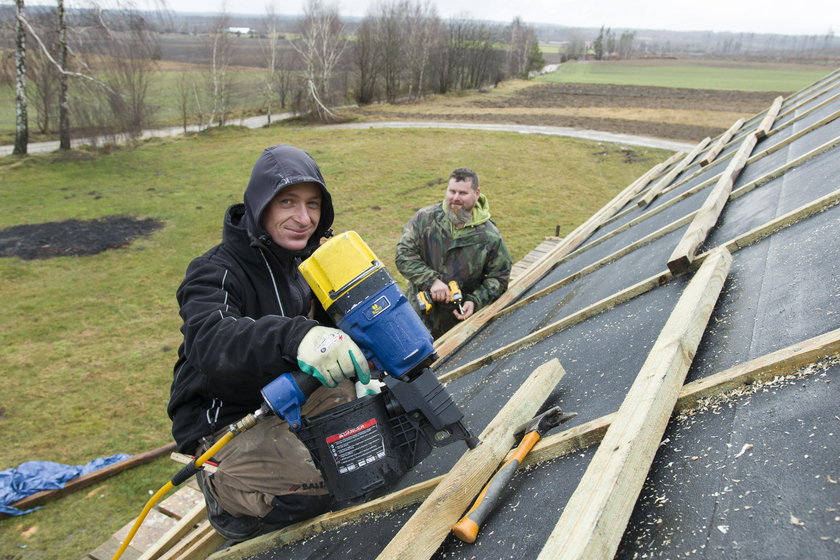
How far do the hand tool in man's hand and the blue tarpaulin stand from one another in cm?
512

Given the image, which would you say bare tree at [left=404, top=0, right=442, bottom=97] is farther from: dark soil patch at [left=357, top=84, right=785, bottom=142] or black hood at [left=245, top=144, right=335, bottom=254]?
black hood at [left=245, top=144, right=335, bottom=254]

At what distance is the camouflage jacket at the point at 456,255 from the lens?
4707 mm

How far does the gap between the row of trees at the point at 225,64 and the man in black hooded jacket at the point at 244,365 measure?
59.8 ft

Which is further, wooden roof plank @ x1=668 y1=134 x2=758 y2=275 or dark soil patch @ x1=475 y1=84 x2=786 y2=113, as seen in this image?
dark soil patch @ x1=475 y1=84 x2=786 y2=113

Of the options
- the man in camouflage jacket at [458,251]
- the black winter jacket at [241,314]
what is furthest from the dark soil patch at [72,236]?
the black winter jacket at [241,314]

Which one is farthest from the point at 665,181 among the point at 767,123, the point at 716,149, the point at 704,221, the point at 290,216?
the point at 290,216

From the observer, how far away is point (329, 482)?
210cm

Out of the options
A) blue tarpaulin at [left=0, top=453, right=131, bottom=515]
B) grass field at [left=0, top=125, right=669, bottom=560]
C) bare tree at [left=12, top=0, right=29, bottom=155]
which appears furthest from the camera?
bare tree at [left=12, top=0, right=29, bottom=155]

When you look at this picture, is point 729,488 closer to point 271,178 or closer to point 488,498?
point 488,498

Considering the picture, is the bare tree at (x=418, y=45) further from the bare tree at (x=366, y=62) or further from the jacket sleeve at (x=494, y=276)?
the jacket sleeve at (x=494, y=276)

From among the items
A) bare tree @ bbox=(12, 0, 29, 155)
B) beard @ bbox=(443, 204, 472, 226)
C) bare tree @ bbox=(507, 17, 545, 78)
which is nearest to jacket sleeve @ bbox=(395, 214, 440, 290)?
beard @ bbox=(443, 204, 472, 226)

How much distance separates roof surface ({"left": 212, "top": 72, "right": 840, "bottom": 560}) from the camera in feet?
4.27

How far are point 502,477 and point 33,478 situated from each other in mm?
5403

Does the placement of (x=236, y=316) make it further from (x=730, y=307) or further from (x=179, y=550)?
(x=730, y=307)
